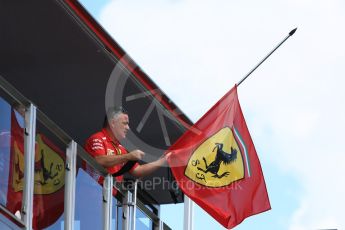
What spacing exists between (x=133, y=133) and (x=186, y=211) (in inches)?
55.2

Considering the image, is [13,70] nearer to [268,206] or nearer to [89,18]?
[89,18]

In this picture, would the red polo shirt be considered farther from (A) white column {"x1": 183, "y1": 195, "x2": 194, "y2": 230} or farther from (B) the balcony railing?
(A) white column {"x1": 183, "y1": 195, "x2": 194, "y2": 230}

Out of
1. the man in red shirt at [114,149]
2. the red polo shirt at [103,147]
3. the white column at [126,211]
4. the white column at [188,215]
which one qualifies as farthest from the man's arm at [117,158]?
the white column at [188,215]

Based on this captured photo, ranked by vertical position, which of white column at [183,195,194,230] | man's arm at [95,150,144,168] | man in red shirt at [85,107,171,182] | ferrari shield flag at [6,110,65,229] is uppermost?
white column at [183,195,194,230]

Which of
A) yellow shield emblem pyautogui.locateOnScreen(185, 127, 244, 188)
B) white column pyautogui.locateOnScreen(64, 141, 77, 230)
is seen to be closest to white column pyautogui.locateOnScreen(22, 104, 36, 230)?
white column pyautogui.locateOnScreen(64, 141, 77, 230)

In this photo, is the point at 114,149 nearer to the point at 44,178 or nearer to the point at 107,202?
the point at 107,202

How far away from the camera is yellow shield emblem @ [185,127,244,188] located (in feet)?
53.8

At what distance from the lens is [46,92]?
1917 cm

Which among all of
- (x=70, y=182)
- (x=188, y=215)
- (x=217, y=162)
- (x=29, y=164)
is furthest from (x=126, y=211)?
(x=188, y=215)

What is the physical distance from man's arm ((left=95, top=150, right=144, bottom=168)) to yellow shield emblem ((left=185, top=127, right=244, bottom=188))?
1264 mm

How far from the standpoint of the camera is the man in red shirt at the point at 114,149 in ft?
50.2

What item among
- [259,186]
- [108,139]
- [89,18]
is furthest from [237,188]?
Result: [89,18]

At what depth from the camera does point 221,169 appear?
1653cm

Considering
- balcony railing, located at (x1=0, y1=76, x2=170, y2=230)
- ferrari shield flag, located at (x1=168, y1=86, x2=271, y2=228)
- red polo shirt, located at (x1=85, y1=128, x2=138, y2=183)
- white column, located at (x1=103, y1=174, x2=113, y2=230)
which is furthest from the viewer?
ferrari shield flag, located at (x1=168, y1=86, x2=271, y2=228)
